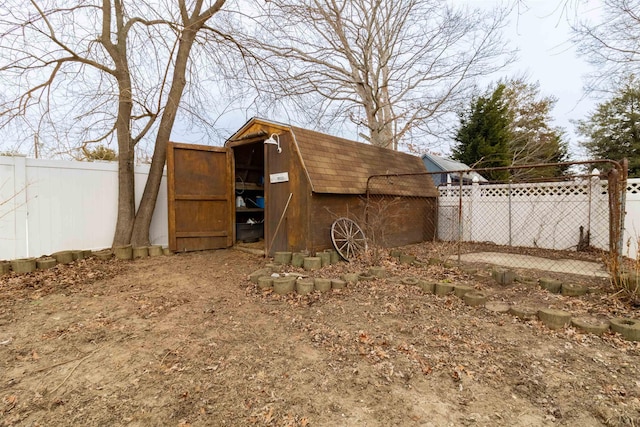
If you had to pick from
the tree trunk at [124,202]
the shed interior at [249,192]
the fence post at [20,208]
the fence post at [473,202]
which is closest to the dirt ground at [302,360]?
the fence post at [20,208]

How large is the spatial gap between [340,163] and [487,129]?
42.0 ft

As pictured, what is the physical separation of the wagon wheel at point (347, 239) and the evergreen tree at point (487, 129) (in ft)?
39.0

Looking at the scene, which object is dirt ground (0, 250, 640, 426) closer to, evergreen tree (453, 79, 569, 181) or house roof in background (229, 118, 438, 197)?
house roof in background (229, 118, 438, 197)

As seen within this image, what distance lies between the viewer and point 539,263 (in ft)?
18.9

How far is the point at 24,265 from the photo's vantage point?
14.1 feet

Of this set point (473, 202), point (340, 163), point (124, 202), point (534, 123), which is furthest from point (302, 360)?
point (534, 123)

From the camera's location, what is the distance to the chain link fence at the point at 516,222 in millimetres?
5961

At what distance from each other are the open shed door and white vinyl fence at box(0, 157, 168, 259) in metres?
0.84

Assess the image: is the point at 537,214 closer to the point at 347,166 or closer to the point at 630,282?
the point at 630,282

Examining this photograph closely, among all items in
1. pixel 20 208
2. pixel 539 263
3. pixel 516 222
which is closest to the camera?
pixel 20 208

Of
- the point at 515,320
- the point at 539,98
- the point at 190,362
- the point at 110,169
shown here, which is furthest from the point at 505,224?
the point at 539,98

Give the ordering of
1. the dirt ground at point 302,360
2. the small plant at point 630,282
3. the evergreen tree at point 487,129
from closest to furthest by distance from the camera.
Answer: the dirt ground at point 302,360
the small plant at point 630,282
the evergreen tree at point 487,129

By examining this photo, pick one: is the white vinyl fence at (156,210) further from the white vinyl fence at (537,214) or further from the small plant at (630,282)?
the small plant at (630,282)

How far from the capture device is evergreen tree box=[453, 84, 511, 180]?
603 inches
